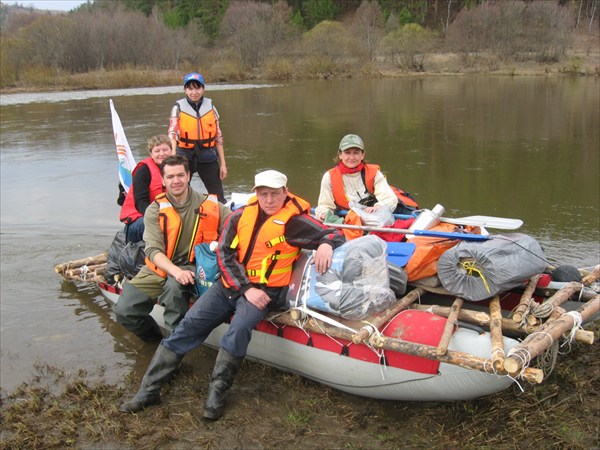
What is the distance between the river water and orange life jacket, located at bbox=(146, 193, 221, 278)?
3.57 ft

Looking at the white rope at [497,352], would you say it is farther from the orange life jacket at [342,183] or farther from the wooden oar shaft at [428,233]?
the orange life jacket at [342,183]

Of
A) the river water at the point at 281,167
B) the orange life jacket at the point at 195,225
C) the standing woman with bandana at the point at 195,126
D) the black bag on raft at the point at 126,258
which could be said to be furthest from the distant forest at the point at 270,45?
the orange life jacket at the point at 195,225

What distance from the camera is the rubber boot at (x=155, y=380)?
12.8 feet

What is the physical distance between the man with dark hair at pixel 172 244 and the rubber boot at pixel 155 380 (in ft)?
1.13

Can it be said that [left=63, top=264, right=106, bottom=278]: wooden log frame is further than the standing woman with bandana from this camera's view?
No

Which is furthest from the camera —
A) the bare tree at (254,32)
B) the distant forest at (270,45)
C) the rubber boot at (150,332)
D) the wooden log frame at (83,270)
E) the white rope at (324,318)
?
the bare tree at (254,32)

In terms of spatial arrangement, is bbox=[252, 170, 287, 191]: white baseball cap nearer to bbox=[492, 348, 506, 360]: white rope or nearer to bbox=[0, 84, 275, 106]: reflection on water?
bbox=[492, 348, 506, 360]: white rope

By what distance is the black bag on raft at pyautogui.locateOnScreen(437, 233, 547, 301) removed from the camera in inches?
146

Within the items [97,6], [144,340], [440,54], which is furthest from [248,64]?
[97,6]

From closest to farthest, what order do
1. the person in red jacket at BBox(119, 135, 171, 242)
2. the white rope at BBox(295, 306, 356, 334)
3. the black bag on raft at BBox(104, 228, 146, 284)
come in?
the white rope at BBox(295, 306, 356, 334) < the black bag on raft at BBox(104, 228, 146, 284) < the person in red jacket at BBox(119, 135, 171, 242)

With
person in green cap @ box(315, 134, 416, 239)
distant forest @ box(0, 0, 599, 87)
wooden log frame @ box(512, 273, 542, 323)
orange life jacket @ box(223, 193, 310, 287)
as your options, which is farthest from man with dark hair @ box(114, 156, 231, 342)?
distant forest @ box(0, 0, 599, 87)

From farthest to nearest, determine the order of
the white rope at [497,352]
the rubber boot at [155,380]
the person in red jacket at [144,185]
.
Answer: the person in red jacket at [144,185]
the rubber boot at [155,380]
the white rope at [497,352]

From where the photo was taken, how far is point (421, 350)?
323cm

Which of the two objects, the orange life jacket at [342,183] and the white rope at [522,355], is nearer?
the white rope at [522,355]
